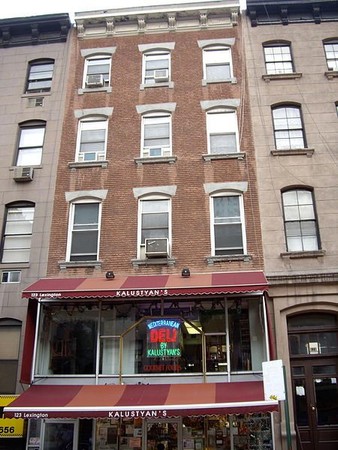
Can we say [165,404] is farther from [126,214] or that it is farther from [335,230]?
[335,230]

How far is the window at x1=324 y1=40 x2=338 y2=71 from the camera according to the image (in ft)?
55.0

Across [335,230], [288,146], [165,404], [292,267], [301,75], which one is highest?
[301,75]

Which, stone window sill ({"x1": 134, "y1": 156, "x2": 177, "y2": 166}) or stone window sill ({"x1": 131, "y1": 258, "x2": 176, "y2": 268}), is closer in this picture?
stone window sill ({"x1": 131, "y1": 258, "x2": 176, "y2": 268})

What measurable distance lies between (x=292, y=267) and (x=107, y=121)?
823 centimetres

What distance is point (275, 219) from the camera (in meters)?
14.4

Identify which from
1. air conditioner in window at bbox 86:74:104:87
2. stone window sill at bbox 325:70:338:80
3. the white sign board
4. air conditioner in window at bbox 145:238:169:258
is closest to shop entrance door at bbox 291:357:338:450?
the white sign board

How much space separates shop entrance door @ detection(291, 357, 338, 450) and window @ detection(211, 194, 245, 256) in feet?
12.3

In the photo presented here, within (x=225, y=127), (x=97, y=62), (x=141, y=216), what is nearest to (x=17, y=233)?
(x=141, y=216)

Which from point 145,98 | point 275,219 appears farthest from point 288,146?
point 145,98

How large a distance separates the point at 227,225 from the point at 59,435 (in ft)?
25.4

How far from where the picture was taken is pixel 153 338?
516 inches

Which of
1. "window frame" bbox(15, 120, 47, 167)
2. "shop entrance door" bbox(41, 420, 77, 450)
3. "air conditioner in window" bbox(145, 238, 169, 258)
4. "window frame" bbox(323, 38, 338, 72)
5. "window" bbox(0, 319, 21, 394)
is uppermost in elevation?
"window frame" bbox(323, 38, 338, 72)

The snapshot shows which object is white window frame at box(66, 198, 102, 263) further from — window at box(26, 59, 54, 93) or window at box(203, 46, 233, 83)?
window at box(203, 46, 233, 83)

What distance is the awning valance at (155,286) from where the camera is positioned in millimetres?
12258
